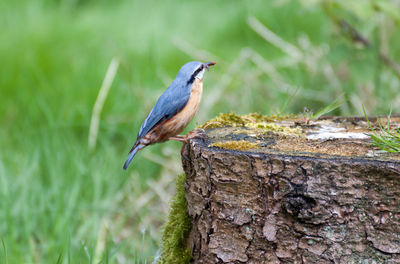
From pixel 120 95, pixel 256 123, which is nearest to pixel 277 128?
pixel 256 123

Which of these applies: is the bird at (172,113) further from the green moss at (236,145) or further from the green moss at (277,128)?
the green moss at (236,145)

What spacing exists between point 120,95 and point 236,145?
10.2 ft

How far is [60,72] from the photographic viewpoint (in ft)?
18.5

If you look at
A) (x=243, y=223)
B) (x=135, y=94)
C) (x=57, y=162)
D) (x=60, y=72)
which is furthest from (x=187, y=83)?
(x=60, y=72)

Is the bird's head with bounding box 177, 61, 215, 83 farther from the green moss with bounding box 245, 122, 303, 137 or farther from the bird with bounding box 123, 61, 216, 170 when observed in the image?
the green moss with bounding box 245, 122, 303, 137

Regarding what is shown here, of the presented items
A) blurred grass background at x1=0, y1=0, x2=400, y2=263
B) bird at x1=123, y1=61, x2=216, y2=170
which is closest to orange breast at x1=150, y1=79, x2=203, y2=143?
bird at x1=123, y1=61, x2=216, y2=170

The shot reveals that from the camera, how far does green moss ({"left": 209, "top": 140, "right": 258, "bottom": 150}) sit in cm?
206

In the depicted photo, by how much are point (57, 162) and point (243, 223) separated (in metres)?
2.40

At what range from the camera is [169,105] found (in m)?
2.67

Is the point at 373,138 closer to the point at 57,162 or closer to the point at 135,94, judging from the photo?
the point at 57,162

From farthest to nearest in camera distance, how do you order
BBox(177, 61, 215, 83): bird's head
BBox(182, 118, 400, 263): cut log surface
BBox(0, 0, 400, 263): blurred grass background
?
BBox(0, 0, 400, 263): blurred grass background
BBox(177, 61, 215, 83): bird's head
BBox(182, 118, 400, 263): cut log surface

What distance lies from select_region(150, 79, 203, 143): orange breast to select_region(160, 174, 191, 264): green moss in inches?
13.5

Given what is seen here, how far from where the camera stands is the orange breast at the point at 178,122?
2691mm

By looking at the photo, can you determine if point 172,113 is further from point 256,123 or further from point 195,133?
point 256,123
